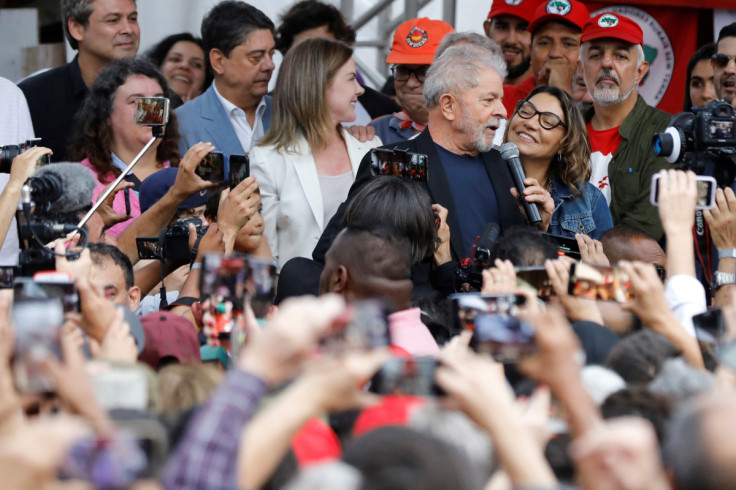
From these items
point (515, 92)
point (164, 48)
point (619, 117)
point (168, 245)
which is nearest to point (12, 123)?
point (168, 245)

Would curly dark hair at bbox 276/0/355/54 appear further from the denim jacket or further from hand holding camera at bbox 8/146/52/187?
hand holding camera at bbox 8/146/52/187

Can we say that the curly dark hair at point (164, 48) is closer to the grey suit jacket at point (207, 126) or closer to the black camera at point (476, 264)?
the grey suit jacket at point (207, 126)

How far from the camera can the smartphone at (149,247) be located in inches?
148

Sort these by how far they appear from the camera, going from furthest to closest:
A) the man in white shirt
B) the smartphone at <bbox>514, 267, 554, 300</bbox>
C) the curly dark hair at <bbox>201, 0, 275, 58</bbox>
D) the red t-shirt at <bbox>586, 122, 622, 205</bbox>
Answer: the curly dark hair at <bbox>201, 0, 275, 58</bbox>
the red t-shirt at <bbox>586, 122, 622, 205</bbox>
the man in white shirt
the smartphone at <bbox>514, 267, 554, 300</bbox>

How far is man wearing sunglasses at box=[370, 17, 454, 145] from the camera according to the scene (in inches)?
199

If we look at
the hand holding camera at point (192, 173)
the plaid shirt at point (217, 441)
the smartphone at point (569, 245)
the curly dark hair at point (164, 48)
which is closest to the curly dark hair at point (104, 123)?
the hand holding camera at point (192, 173)

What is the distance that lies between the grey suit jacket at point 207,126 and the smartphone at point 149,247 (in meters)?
1.00

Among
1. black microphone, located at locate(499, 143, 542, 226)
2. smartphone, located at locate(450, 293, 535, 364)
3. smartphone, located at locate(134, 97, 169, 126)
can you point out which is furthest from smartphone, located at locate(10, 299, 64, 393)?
black microphone, located at locate(499, 143, 542, 226)

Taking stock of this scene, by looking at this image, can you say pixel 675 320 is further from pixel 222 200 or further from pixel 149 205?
pixel 149 205

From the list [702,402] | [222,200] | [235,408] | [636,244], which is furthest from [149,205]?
[702,402]

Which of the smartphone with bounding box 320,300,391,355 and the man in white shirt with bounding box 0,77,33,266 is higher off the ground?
the man in white shirt with bounding box 0,77,33,266

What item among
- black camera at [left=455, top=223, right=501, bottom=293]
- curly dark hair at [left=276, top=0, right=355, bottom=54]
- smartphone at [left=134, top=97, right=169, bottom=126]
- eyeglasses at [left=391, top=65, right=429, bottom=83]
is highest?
curly dark hair at [left=276, top=0, right=355, bottom=54]

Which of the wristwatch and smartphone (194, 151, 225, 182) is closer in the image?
the wristwatch

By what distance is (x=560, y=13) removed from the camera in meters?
5.28
